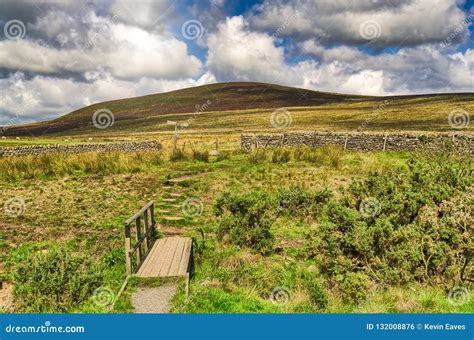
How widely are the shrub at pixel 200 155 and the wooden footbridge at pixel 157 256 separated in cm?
1097

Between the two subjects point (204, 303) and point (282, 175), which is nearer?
point (204, 303)

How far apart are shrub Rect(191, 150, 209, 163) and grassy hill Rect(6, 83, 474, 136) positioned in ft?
150

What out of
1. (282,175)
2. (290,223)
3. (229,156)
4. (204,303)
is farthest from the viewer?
(229,156)

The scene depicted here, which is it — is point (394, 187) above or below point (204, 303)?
above

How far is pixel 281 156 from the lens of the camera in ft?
69.6

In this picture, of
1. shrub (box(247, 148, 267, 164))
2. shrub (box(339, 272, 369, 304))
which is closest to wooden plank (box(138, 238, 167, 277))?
shrub (box(339, 272, 369, 304))

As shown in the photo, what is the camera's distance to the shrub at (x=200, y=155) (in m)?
22.2

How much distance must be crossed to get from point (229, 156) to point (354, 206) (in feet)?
47.0

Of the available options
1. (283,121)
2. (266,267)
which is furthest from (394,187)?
(283,121)

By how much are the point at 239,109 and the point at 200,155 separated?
290 ft

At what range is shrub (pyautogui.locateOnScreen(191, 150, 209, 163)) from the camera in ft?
72.7

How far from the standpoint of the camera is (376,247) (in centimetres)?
816

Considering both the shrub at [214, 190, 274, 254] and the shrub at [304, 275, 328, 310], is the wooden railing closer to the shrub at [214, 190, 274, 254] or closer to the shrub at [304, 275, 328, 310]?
the shrub at [214, 190, 274, 254]

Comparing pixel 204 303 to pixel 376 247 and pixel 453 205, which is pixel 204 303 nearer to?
pixel 376 247
